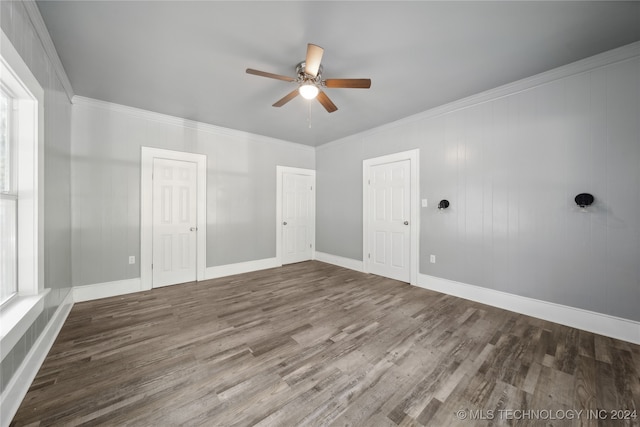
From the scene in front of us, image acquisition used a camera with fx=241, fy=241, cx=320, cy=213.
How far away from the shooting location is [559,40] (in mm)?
2062

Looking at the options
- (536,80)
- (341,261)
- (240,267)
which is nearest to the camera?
(536,80)

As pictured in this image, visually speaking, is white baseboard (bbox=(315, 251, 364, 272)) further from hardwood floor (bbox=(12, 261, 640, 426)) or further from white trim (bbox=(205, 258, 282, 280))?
hardwood floor (bbox=(12, 261, 640, 426))

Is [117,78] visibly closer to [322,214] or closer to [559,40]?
[322,214]

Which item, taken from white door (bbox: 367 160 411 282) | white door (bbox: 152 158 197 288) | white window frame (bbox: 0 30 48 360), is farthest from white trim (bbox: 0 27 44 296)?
white door (bbox: 367 160 411 282)

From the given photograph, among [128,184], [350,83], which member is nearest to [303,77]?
[350,83]

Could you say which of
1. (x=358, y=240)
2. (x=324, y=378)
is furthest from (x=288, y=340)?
(x=358, y=240)

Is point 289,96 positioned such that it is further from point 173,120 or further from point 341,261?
point 341,261

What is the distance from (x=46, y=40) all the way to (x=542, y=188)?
4.81 metres

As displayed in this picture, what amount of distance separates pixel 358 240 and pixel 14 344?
160 inches

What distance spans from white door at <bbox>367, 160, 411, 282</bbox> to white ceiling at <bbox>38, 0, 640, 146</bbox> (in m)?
1.26

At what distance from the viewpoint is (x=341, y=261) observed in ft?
16.1

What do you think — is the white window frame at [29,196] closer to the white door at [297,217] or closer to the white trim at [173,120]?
the white trim at [173,120]

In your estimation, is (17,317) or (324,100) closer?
(17,317)

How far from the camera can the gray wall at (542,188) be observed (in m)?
2.20
